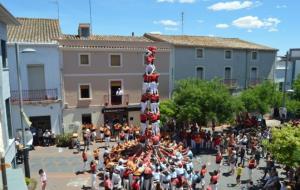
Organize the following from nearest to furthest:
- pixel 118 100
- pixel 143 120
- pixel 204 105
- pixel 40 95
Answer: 1. pixel 143 120
2. pixel 204 105
3. pixel 40 95
4. pixel 118 100

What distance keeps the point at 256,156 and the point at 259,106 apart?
10.00m

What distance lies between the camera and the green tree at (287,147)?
15.6 meters

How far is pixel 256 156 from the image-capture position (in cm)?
2097

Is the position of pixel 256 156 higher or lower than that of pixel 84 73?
lower

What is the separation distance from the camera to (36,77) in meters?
27.9

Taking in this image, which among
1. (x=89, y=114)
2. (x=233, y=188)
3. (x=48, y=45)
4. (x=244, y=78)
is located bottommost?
(x=233, y=188)

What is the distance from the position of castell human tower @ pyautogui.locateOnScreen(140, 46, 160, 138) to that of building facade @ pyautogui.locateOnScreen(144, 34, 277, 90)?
13.9 m

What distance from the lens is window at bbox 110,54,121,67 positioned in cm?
3072

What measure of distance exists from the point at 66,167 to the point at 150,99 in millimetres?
6990

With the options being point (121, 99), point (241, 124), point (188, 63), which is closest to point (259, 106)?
point (241, 124)

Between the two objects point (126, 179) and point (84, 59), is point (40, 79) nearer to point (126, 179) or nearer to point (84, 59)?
point (84, 59)

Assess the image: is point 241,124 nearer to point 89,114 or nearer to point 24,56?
point 89,114

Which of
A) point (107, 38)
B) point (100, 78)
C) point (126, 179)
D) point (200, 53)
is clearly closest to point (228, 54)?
point (200, 53)

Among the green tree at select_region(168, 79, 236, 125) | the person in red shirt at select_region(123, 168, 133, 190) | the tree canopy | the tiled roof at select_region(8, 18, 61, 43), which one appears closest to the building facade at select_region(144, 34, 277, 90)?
the tree canopy
